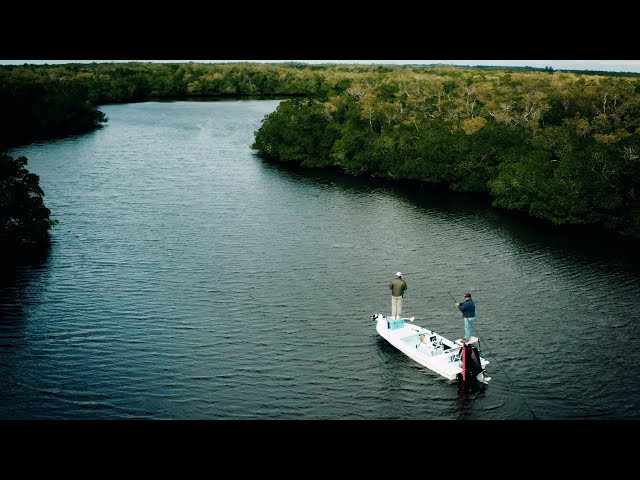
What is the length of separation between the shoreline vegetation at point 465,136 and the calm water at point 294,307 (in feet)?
12.3

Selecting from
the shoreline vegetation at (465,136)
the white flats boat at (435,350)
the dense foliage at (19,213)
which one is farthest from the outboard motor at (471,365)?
the dense foliage at (19,213)

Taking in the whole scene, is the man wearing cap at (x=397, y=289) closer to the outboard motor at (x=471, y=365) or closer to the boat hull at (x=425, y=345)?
the boat hull at (x=425, y=345)

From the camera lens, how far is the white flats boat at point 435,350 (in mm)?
23953

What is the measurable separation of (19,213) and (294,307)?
21.7m

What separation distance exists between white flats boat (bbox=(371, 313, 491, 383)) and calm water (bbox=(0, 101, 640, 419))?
64cm

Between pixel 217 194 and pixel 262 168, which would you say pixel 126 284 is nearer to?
pixel 217 194

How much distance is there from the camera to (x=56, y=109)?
9081cm

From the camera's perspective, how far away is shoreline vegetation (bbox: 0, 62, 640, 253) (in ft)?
166

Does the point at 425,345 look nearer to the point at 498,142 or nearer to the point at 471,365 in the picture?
the point at 471,365

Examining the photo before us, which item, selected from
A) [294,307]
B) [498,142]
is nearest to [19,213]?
[294,307]

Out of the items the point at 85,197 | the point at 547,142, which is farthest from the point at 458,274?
the point at 85,197

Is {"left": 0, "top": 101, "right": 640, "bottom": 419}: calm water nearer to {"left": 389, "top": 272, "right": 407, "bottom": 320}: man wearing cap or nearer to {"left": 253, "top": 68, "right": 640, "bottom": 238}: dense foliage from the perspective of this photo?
{"left": 389, "top": 272, "right": 407, "bottom": 320}: man wearing cap

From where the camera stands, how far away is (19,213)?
42688mm
